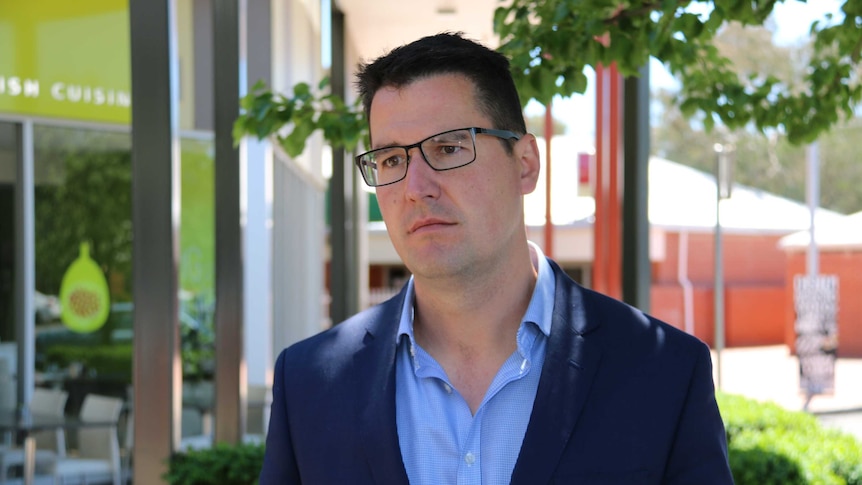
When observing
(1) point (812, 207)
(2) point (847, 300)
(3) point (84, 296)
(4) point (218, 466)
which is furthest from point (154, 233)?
(2) point (847, 300)

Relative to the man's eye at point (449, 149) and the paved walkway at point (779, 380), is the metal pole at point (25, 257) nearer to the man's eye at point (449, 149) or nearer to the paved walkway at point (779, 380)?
the man's eye at point (449, 149)

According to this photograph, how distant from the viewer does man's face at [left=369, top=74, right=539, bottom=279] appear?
176 cm

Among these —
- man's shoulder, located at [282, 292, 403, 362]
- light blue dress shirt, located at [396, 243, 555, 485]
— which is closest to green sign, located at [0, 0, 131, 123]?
man's shoulder, located at [282, 292, 403, 362]

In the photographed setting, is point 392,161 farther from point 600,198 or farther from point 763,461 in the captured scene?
point 600,198

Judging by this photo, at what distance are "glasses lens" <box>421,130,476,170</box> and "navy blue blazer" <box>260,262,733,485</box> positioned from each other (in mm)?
319

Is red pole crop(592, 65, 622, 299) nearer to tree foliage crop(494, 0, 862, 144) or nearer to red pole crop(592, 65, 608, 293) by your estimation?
red pole crop(592, 65, 608, 293)

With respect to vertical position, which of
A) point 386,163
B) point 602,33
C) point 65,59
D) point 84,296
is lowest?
point 84,296

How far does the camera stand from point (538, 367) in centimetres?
181

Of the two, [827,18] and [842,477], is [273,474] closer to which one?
[827,18]

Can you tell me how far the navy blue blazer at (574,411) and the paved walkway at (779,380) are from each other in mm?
11930

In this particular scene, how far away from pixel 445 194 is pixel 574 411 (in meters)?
0.43

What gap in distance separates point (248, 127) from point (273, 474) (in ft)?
6.83

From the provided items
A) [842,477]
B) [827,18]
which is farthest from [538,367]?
[842,477]

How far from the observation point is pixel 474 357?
6.06 ft
